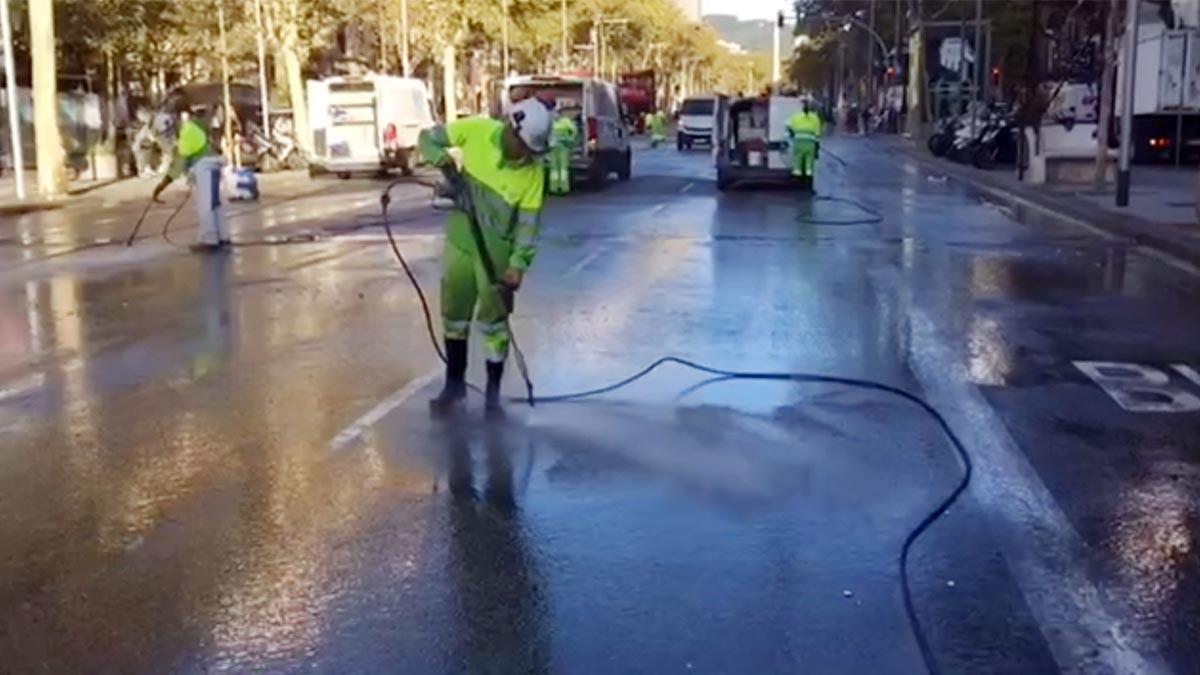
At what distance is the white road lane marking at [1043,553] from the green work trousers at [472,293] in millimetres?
2459

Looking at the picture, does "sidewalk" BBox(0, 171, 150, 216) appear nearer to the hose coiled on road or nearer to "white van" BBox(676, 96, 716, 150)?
the hose coiled on road

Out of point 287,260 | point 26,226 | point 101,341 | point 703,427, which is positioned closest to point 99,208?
point 26,226

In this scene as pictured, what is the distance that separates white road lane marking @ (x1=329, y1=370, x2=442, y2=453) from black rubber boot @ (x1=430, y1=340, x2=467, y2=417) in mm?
211

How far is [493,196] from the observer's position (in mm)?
8430

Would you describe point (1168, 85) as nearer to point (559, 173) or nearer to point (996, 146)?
point (996, 146)

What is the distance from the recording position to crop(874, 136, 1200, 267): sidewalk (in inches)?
746

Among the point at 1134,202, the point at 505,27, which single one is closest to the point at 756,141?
the point at 1134,202

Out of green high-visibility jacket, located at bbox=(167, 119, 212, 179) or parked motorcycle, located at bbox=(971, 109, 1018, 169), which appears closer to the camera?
green high-visibility jacket, located at bbox=(167, 119, 212, 179)

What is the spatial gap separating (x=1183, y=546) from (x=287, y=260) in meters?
12.4

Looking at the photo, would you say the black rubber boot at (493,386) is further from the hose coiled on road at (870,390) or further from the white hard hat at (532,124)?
the white hard hat at (532,124)

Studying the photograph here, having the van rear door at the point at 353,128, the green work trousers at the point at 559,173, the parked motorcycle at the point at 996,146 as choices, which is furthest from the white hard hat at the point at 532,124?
the parked motorcycle at the point at 996,146

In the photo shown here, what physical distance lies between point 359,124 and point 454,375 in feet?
97.7

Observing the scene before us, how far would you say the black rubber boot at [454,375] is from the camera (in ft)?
28.7

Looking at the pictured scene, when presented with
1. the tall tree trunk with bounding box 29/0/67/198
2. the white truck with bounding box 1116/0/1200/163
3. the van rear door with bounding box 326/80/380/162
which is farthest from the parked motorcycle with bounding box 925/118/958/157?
the tall tree trunk with bounding box 29/0/67/198
